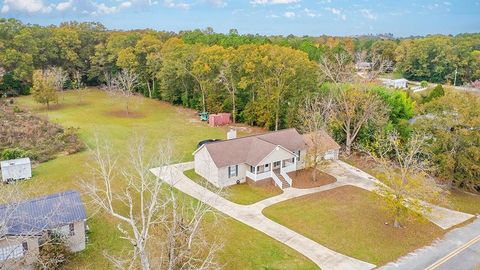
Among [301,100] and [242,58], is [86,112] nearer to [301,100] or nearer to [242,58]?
[242,58]

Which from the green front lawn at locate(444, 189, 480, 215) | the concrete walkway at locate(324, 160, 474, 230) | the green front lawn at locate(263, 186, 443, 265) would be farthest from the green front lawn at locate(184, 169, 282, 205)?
the green front lawn at locate(444, 189, 480, 215)

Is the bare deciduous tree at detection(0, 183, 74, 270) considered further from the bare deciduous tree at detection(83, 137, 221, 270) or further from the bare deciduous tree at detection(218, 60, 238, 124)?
the bare deciduous tree at detection(218, 60, 238, 124)

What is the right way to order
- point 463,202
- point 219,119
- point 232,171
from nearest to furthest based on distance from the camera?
1. point 463,202
2. point 232,171
3. point 219,119

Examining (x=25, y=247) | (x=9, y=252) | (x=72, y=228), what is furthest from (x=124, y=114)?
(x=9, y=252)

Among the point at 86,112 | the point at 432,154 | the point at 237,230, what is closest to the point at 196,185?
the point at 237,230

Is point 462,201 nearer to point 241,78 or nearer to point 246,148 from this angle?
point 246,148

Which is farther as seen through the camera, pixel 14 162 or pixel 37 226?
pixel 14 162
